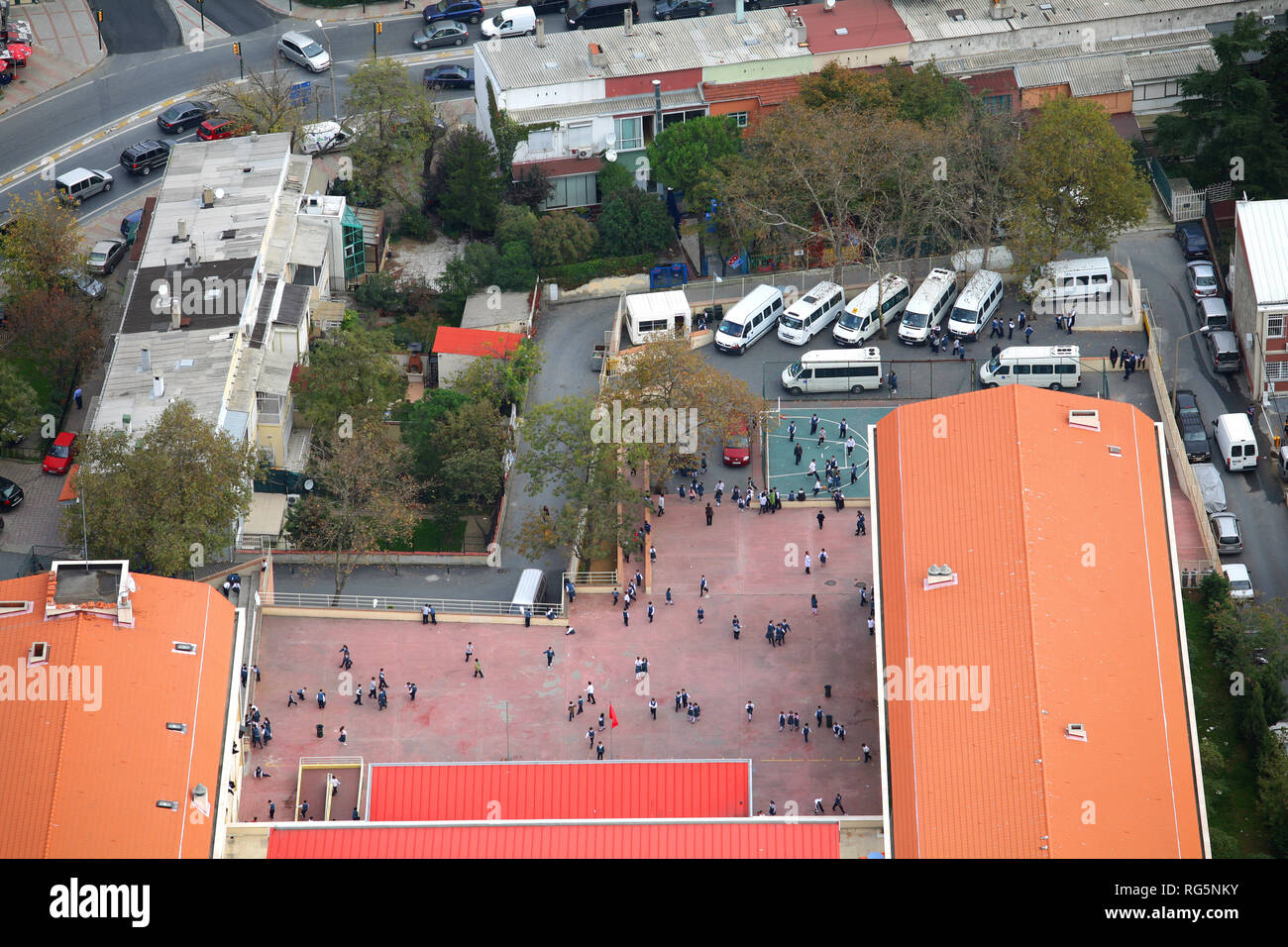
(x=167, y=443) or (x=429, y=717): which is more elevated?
(x=167, y=443)

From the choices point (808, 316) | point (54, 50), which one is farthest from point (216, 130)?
point (808, 316)

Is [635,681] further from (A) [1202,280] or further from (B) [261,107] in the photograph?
(B) [261,107]

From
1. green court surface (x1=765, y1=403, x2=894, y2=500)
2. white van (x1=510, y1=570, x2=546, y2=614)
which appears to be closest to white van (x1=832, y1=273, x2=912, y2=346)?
green court surface (x1=765, y1=403, x2=894, y2=500)

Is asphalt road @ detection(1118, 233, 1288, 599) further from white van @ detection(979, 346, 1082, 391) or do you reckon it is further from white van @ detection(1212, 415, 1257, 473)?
white van @ detection(979, 346, 1082, 391)

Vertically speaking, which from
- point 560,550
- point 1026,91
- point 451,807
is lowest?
point 451,807

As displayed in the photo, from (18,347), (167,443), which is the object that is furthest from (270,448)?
(18,347)

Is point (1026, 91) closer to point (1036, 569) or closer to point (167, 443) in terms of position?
point (1036, 569)

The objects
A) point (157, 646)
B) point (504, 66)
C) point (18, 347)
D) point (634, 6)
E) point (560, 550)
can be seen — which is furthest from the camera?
point (634, 6)
